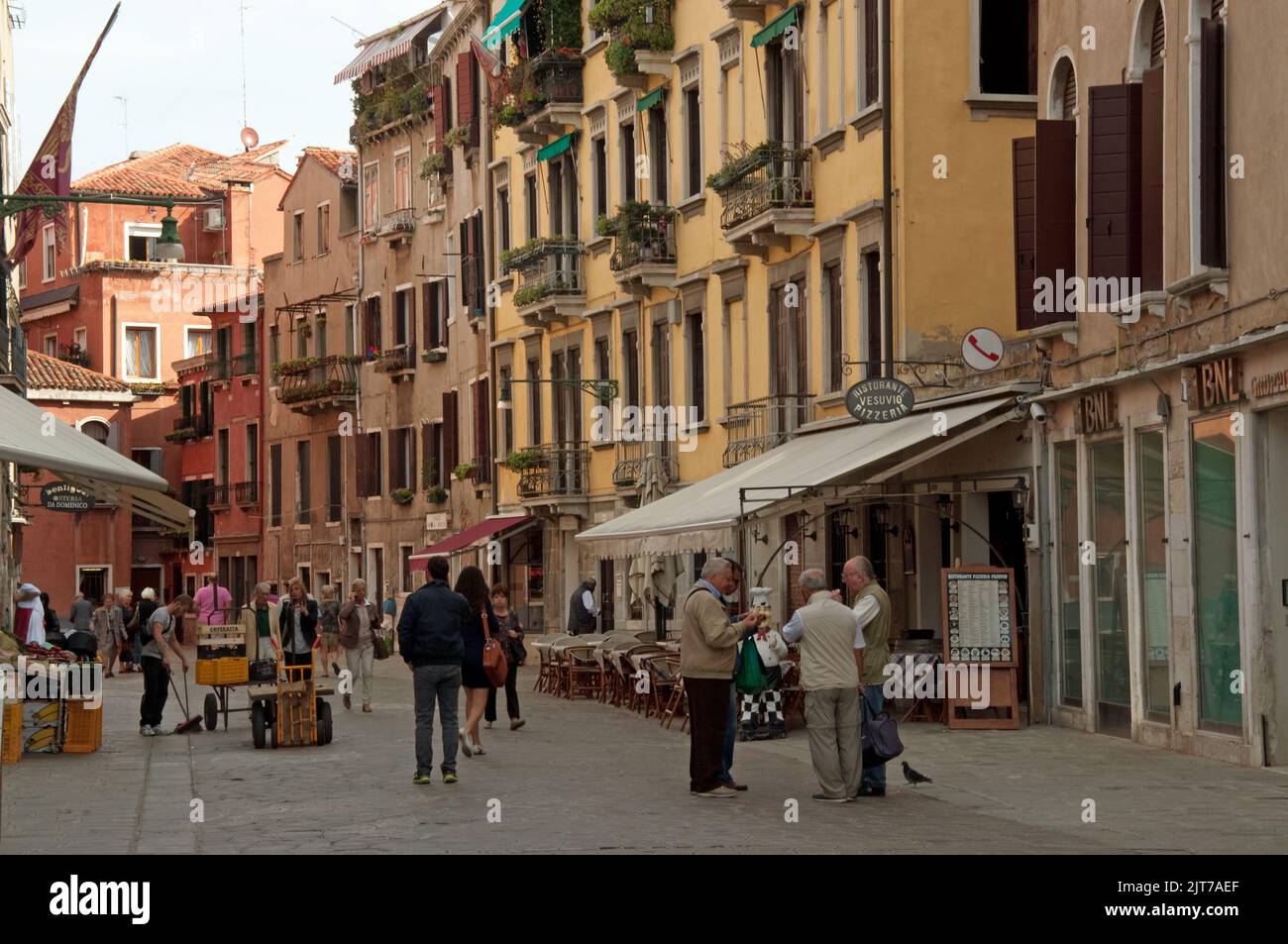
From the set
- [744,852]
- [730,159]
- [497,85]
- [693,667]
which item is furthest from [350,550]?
[744,852]

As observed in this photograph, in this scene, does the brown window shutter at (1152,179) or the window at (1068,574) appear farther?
the window at (1068,574)

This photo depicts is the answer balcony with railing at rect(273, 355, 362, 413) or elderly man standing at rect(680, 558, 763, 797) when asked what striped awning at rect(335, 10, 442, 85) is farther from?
elderly man standing at rect(680, 558, 763, 797)

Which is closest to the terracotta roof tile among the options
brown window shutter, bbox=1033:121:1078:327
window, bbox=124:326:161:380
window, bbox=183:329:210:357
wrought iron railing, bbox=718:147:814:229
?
window, bbox=124:326:161:380

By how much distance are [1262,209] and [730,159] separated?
15.3 m

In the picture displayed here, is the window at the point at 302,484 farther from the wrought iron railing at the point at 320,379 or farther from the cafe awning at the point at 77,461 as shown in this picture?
the cafe awning at the point at 77,461

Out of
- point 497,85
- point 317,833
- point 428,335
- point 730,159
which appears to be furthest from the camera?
point 428,335

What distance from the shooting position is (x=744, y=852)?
1279 centimetres

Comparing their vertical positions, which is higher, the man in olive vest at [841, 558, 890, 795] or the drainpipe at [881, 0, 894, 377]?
the drainpipe at [881, 0, 894, 377]

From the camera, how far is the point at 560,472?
139ft

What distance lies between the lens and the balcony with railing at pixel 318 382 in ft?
194

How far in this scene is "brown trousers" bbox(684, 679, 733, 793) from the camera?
54.0 feet

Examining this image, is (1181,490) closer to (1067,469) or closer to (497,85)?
(1067,469)

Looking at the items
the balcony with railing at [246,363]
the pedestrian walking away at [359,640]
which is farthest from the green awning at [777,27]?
the balcony with railing at [246,363]

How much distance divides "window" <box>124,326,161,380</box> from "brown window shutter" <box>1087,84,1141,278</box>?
58.2 m
